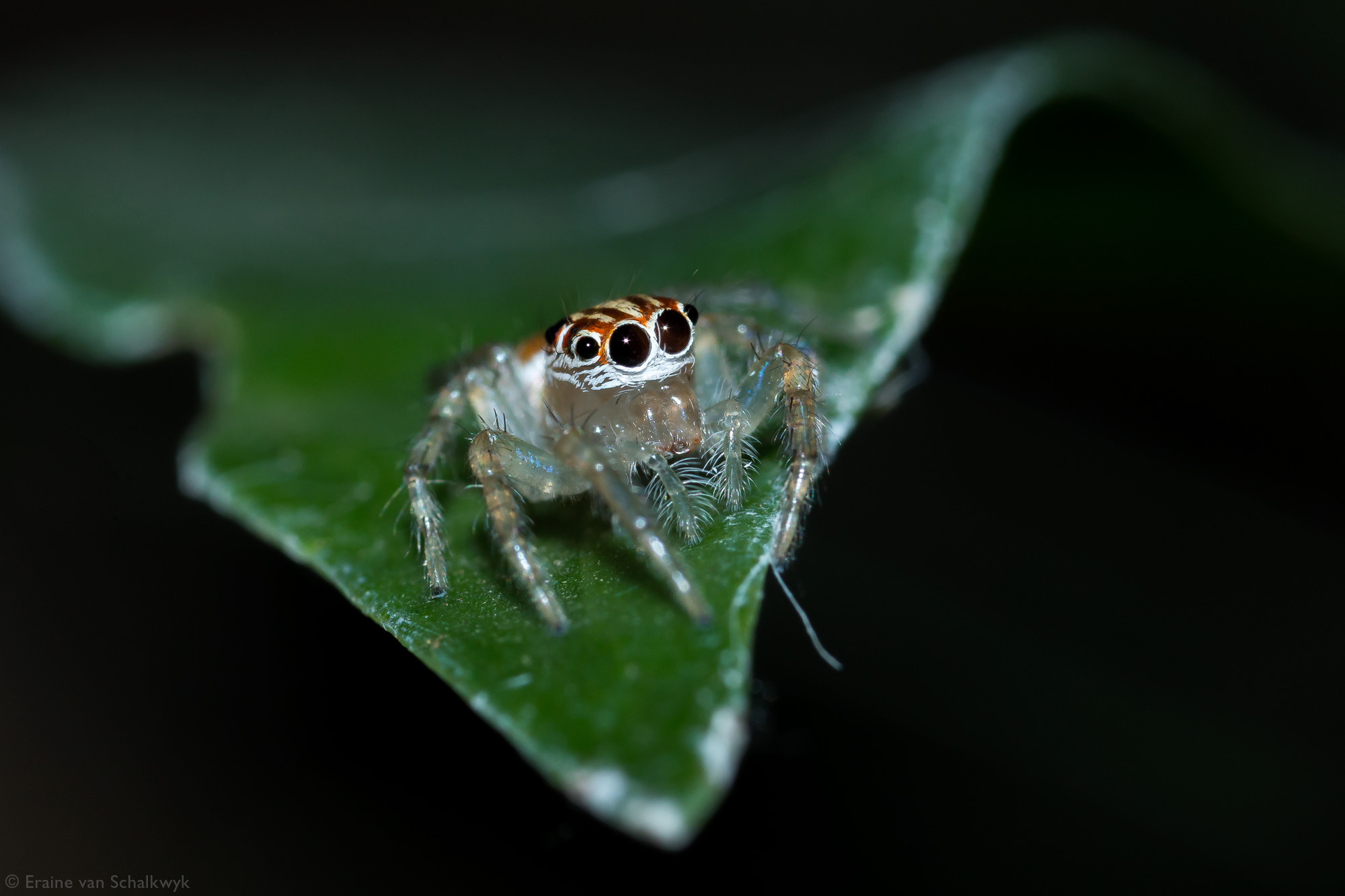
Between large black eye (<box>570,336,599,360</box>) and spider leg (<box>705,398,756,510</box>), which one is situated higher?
large black eye (<box>570,336,599,360</box>)

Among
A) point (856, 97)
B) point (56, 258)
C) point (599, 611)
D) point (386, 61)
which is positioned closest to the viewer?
point (599, 611)

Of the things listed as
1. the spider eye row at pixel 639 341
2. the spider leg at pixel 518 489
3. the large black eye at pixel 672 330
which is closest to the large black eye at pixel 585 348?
the spider eye row at pixel 639 341

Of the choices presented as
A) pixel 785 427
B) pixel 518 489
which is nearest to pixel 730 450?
pixel 785 427

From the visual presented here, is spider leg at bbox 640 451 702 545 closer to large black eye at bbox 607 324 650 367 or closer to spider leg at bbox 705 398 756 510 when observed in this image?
spider leg at bbox 705 398 756 510

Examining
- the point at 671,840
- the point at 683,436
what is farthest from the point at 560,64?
the point at 671,840

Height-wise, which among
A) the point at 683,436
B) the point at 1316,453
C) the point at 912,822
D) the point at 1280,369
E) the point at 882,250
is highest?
the point at 882,250

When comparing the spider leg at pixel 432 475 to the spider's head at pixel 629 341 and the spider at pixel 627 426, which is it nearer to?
the spider at pixel 627 426

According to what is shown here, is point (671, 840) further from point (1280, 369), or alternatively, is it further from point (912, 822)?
point (1280, 369)

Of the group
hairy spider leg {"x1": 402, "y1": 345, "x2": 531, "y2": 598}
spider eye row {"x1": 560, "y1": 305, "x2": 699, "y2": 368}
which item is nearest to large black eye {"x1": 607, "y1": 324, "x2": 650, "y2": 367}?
spider eye row {"x1": 560, "y1": 305, "x2": 699, "y2": 368}
